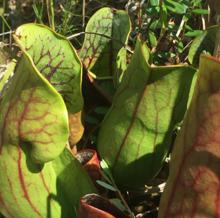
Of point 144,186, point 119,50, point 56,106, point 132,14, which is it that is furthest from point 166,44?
point 56,106

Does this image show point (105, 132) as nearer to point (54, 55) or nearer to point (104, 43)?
point (54, 55)

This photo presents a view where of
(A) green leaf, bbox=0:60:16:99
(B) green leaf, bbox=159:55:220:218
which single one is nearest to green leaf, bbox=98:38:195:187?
(B) green leaf, bbox=159:55:220:218

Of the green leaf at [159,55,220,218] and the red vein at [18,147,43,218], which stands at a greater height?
the green leaf at [159,55,220,218]

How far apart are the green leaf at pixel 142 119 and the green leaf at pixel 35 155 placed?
0.28 feet

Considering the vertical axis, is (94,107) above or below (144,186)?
above

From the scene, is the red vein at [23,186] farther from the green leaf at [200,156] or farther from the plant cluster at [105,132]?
the green leaf at [200,156]

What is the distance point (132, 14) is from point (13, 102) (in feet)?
2.44

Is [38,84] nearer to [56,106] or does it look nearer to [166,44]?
[56,106]

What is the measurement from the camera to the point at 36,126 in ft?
2.91

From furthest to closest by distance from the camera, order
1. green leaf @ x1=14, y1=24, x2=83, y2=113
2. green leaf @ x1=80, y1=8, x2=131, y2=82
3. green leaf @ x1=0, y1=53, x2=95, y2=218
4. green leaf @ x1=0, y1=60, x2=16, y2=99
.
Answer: green leaf @ x1=80, y1=8, x2=131, y2=82
green leaf @ x1=0, y1=60, x2=16, y2=99
green leaf @ x1=14, y1=24, x2=83, y2=113
green leaf @ x1=0, y1=53, x2=95, y2=218

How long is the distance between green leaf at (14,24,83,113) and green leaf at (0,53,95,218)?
77mm

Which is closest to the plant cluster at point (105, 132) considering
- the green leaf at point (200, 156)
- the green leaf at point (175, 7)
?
the green leaf at point (200, 156)

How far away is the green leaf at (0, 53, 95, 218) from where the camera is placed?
2.86ft

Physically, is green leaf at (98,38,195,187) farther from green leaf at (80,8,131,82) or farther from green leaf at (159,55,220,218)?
green leaf at (80,8,131,82)
